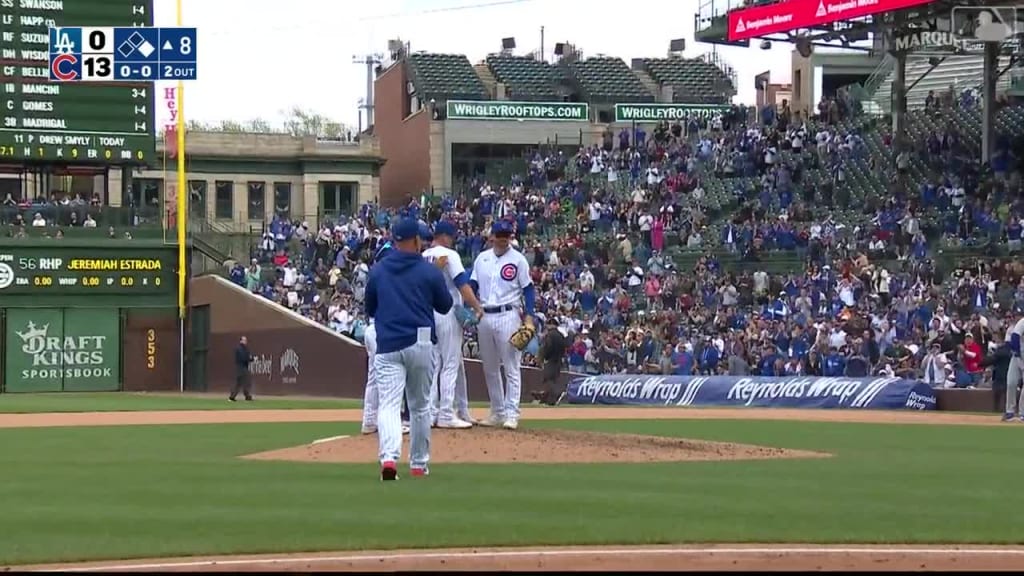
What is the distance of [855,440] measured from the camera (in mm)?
16297

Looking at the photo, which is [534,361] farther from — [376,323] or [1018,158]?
[376,323]

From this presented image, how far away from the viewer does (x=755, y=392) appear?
93.4 ft

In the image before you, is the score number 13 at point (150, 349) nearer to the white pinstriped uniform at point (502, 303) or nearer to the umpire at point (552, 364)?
the umpire at point (552, 364)

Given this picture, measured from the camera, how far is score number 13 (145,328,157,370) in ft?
135

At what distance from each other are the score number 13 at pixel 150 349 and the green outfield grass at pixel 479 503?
1062 inches

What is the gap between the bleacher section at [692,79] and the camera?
68.4m

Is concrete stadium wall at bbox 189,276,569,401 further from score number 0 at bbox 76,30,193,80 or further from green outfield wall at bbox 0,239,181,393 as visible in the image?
score number 0 at bbox 76,30,193,80

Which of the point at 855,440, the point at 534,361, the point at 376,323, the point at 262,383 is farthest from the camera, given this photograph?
the point at 262,383

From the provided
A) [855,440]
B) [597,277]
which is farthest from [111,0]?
[855,440]

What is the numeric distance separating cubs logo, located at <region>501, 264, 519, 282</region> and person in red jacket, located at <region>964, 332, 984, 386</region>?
1491cm

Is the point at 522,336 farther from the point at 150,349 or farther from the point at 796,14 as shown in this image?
the point at 150,349

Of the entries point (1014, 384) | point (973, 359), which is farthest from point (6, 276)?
point (1014, 384)

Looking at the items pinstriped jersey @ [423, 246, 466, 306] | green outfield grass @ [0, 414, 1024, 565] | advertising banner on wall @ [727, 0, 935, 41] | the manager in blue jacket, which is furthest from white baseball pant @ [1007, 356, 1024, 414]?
the manager in blue jacket

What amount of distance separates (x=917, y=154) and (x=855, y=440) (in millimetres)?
22612
